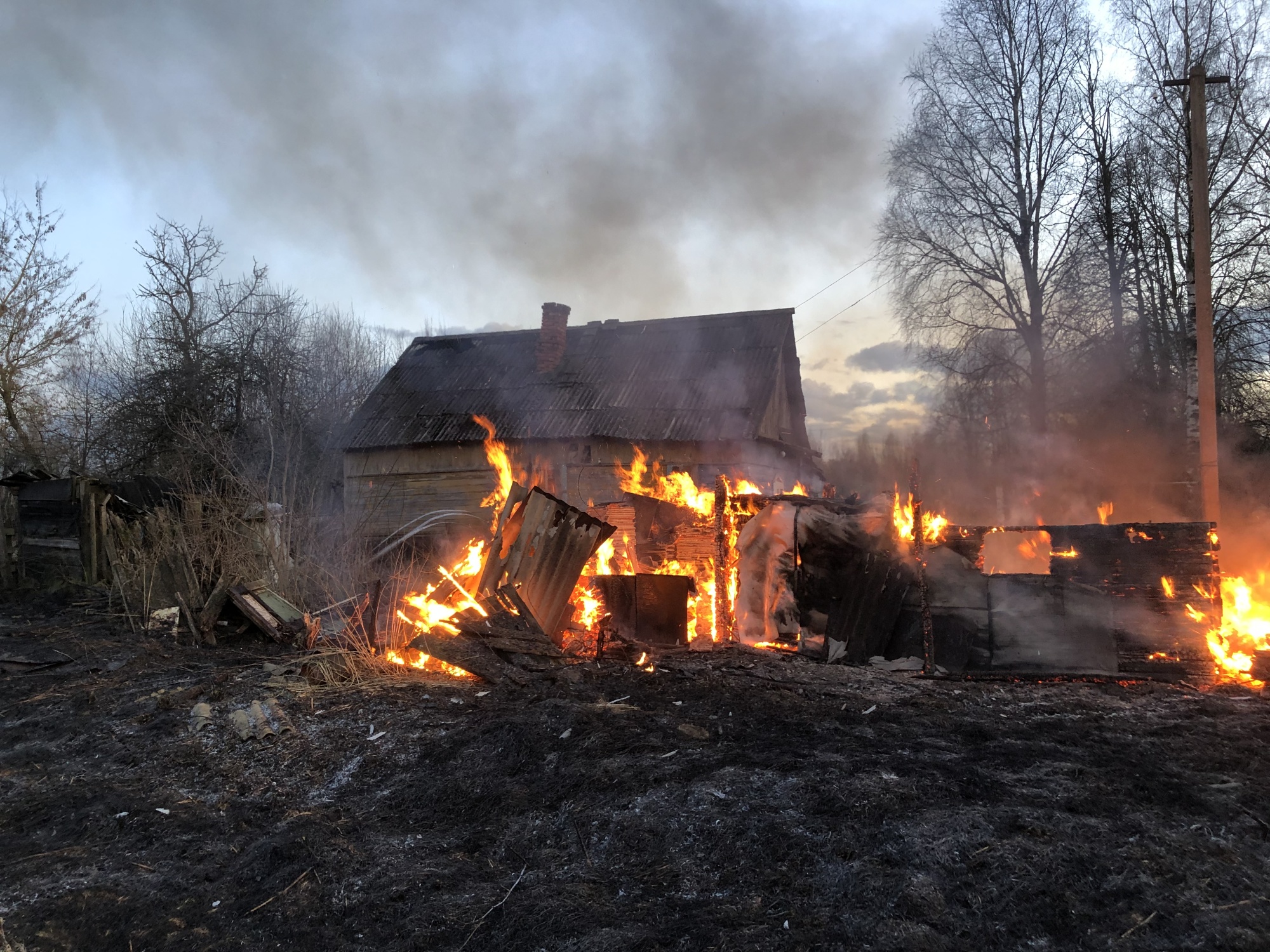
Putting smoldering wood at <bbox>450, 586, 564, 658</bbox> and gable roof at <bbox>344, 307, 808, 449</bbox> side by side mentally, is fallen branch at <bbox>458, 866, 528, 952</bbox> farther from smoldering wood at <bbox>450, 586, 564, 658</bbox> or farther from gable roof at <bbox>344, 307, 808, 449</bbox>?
gable roof at <bbox>344, 307, 808, 449</bbox>

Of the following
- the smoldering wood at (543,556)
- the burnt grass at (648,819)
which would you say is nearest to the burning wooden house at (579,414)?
the smoldering wood at (543,556)

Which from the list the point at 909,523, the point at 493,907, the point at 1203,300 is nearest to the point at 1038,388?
the point at 1203,300

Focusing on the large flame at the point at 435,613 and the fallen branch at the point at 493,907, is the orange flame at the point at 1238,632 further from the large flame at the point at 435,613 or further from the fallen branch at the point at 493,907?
the large flame at the point at 435,613

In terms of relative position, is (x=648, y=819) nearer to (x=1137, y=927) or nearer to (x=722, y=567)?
(x=1137, y=927)

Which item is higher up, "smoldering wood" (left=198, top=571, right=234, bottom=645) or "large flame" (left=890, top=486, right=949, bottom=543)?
"large flame" (left=890, top=486, right=949, bottom=543)

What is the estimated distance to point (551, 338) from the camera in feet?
68.4

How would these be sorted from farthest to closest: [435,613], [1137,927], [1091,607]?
[435,613] → [1091,607] → [1137,927]

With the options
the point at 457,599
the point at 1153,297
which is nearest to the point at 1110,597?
the point at 457,599

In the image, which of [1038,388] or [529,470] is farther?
[529,470]

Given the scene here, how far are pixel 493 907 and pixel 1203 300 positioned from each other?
38.9 ft

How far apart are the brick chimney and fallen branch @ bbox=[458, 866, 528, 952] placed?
17.6 m

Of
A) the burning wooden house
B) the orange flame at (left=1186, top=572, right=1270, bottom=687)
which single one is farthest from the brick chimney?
the orange flame at (left=1186, top=572, right=1270, bottom=687)

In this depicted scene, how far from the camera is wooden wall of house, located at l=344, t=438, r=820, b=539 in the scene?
686 inches

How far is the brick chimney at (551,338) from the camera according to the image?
20.7m
